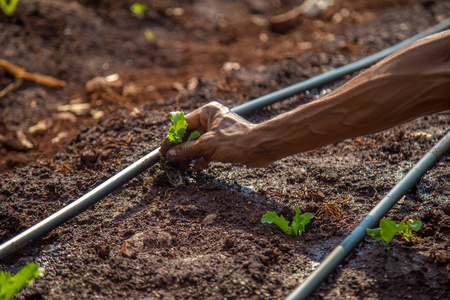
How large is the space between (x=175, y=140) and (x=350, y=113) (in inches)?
42.9

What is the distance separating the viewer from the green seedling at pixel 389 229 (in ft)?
7.27

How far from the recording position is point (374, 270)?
2.20 meters

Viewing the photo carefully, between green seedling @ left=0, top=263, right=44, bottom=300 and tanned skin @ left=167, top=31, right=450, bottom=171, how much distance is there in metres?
1.06

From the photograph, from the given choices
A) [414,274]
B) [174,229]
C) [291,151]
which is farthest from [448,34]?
[174,229]

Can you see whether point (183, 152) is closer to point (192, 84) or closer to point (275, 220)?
point (275, 220)

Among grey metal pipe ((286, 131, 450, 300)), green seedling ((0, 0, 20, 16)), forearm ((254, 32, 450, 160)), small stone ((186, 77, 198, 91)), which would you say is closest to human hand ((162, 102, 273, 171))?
forearm ((254, 32, 450, 160))

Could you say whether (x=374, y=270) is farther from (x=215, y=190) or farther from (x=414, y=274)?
(x=215, y=190)

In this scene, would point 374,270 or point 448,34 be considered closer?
point 448,34

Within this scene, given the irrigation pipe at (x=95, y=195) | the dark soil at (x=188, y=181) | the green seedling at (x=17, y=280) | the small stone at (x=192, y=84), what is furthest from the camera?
the small stone at (x=192, y=84)

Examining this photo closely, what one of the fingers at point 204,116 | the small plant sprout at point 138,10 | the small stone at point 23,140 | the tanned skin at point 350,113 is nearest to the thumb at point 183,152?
the tanned skin at point 350,113

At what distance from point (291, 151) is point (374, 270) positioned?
2.50ft

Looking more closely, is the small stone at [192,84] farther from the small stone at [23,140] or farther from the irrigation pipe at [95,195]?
the small stone at [23,140]

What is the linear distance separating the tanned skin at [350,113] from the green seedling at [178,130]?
59 mm

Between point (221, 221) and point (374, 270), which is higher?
point (374, 270)
